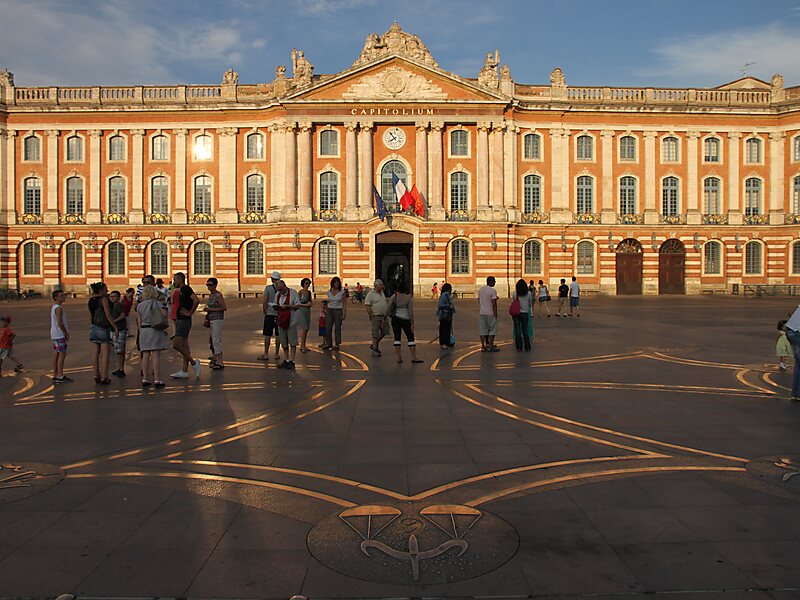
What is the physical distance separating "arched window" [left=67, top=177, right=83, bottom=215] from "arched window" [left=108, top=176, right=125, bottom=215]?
2.19 metres

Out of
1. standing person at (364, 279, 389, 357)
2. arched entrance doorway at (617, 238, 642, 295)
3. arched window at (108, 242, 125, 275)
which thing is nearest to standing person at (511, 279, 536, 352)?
standing person at (364, 279, 389, 357)

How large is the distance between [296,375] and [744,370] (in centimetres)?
949

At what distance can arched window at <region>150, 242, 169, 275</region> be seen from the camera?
154 feet

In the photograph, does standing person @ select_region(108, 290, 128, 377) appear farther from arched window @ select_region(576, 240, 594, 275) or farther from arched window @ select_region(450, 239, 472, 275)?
arched window @ select_region(576, 240, 594, 275)

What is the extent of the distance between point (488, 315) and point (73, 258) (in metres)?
41.4

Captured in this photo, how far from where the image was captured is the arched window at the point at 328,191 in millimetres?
44875

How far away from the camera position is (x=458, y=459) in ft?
22.6

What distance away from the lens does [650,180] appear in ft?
155

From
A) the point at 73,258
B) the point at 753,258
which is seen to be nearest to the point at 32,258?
the point at 73,258

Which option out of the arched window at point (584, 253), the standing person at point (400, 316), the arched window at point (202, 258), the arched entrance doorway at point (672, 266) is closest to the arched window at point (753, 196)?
the arched entrance doorway at point (672, 266)

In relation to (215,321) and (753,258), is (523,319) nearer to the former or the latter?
(215,321)

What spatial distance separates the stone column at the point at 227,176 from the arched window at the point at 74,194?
10.7 m

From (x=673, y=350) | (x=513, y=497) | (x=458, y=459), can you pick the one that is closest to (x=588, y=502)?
(x=513, y=497)

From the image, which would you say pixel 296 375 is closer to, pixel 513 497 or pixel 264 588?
pixel 513 497
